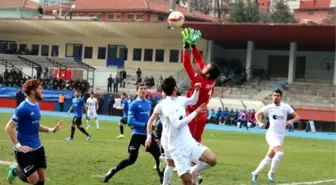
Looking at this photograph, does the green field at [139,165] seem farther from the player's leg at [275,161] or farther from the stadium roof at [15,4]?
the stadium roof at [15,4]

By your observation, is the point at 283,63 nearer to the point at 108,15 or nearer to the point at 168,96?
the point at 108,15

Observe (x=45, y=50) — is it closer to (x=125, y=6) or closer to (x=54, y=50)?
(x=54, y=50)

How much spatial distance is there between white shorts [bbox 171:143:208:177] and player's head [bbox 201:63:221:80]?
4.91ft

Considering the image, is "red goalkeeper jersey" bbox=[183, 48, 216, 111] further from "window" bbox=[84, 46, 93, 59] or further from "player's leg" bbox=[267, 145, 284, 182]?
"window" bbox=[84, 46, 93, 59]

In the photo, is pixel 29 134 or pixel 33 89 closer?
pixel 33 89

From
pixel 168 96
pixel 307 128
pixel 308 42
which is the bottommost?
pixel 307 128

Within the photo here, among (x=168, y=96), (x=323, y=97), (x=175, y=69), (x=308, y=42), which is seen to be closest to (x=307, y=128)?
(x=323, y=97)

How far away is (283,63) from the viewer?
194 ft

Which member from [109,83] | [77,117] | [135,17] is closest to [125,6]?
[135,17]

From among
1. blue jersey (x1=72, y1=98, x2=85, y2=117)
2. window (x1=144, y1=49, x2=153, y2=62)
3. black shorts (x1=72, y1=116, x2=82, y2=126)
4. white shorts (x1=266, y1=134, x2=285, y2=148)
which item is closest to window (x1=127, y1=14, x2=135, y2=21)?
window (x1=144, y1=49, x2=153, y2=62)

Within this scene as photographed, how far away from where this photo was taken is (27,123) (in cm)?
902

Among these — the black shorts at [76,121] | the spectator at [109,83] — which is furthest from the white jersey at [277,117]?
the spectator at [109,83]

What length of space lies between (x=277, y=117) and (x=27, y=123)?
6956 mm

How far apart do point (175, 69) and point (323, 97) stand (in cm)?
1558
